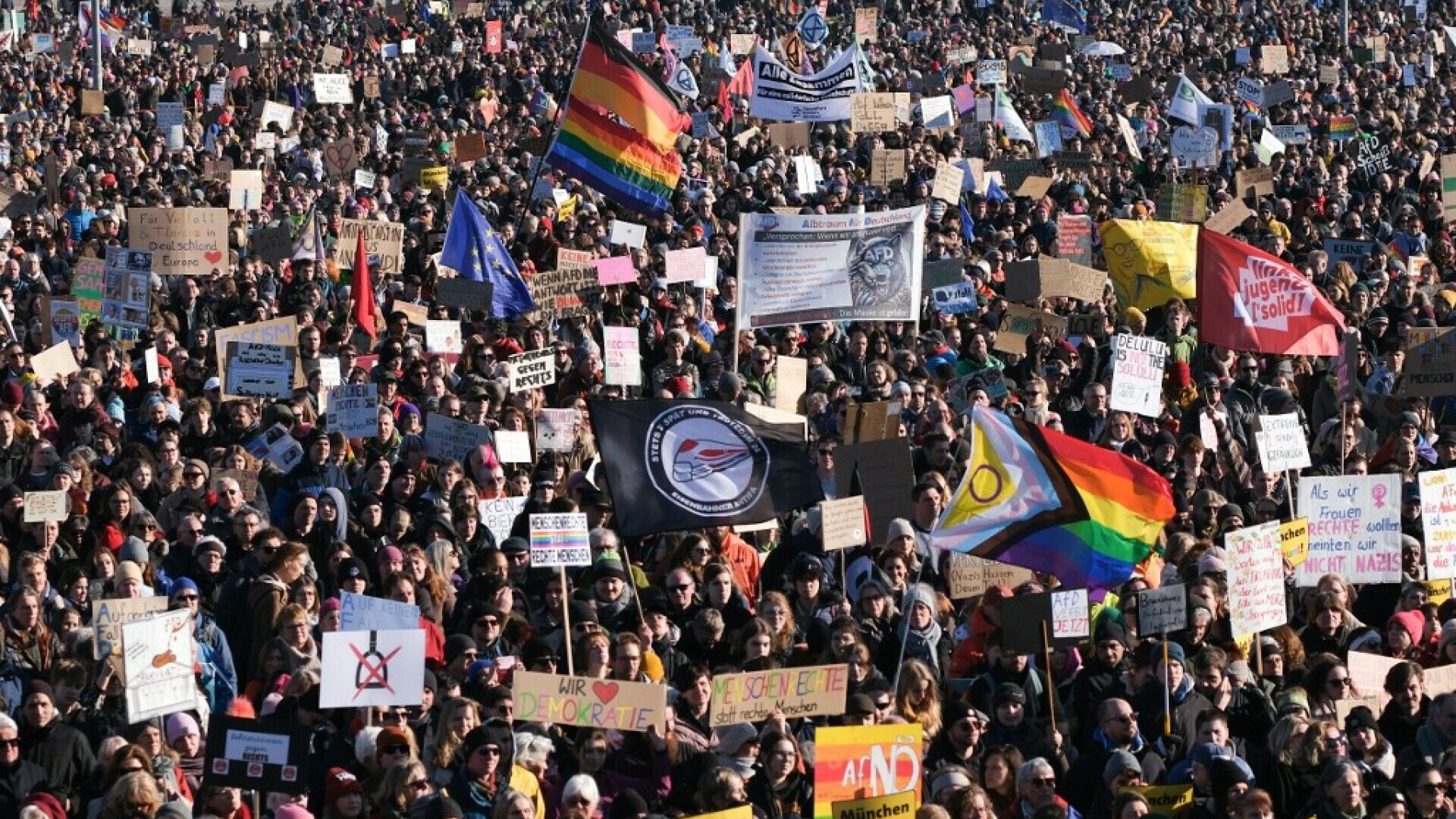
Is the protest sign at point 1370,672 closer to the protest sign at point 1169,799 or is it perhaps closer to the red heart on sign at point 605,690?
the protest sign at point 1169,799

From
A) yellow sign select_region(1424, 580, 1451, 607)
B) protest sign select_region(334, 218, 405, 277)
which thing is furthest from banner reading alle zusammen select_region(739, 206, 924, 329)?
protest sign select_region(334, 218, 405, 277)

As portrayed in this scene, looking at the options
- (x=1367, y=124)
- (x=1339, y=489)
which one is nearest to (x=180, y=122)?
(x=1367, y=124)

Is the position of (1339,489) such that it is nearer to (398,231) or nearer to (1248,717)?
(1248,717)

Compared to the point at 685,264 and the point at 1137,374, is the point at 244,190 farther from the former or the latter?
the point at 1137,374

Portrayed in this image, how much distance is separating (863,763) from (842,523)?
2.68 meters

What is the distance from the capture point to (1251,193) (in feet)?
76.5

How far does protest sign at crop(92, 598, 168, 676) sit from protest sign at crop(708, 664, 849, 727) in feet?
7.15

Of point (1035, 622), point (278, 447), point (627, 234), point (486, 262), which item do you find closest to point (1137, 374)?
point (1035, 622)

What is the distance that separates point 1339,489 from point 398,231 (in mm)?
Answer: 8716

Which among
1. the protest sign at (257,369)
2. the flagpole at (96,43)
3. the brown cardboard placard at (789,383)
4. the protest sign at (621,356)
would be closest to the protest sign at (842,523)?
the brown cardboard placard at (789,383)

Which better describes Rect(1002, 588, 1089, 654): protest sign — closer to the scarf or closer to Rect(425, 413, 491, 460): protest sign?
the scarf

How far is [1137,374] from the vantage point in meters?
14.3

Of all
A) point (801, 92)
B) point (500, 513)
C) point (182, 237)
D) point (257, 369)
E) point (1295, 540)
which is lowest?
point (1295, 540)

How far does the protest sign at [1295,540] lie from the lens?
11.6 metres
